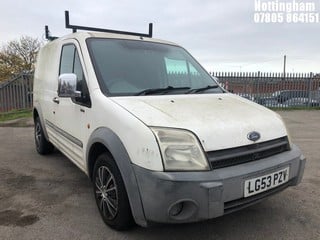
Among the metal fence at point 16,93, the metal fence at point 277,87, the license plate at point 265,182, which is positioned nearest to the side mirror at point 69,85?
the license plate at point 265,182

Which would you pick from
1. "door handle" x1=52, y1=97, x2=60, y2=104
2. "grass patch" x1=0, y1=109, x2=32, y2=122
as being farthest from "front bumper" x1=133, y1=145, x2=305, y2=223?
"grass patch" x1=0, y1=109, x2=32, y2=122

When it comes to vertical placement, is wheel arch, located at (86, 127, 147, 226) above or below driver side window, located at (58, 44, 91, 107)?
below

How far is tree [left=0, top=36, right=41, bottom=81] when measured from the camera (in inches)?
1325

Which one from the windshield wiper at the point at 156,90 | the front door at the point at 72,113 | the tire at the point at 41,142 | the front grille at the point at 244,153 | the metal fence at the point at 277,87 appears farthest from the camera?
the metal fence at the point at 277,87

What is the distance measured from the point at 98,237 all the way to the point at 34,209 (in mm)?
1020

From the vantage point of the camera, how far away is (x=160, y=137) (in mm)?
2533

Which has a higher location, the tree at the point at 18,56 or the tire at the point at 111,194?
the tree at the point at 18,56

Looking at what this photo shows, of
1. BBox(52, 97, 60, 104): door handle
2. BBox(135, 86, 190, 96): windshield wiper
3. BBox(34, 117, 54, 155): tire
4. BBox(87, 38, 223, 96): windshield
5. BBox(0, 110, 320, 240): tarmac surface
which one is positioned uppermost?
BBox(87, 38, 223, 96): windshield

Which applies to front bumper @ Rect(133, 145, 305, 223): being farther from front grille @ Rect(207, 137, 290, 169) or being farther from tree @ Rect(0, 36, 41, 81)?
tree @ Rect(0, 36, 41, 81)

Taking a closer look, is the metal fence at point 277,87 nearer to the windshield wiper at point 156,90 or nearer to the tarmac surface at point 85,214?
the tarmac surface at point 85,214

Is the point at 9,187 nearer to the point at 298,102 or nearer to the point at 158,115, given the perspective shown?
the point at 158,115

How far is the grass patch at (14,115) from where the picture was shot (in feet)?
36.1

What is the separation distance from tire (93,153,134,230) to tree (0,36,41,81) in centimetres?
3327

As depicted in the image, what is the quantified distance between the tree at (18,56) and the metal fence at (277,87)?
24483 millimetres
